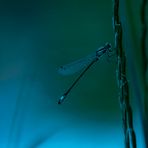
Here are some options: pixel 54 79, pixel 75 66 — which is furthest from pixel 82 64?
pixel 54 79

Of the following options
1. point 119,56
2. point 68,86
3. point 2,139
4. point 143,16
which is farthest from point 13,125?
point 143,16

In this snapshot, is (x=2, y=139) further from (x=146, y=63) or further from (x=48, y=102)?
(x=146, y=63)

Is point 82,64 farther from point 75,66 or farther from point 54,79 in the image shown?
point 54,79
